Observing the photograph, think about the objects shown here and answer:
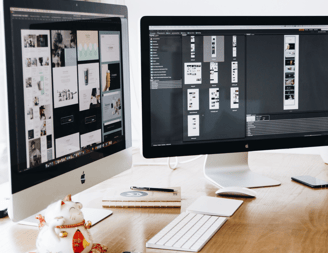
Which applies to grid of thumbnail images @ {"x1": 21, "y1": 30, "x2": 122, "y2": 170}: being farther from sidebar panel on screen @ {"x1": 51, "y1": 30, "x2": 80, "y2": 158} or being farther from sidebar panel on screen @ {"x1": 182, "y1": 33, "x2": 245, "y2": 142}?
sidebar panel on screen @ {"x1": 182, "y1": 33, "x2": 245, "y2": 142}

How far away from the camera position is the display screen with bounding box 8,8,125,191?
2.76ft

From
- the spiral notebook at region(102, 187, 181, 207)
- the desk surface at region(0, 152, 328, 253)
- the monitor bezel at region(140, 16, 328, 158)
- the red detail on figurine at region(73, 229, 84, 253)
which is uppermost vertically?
the monitor bezel at region(140, 16, 328, 158)

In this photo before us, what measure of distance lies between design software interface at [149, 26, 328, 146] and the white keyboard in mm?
291

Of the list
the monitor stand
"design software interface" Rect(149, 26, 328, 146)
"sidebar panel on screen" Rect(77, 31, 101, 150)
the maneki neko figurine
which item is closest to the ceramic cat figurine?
the maneki neko figurine

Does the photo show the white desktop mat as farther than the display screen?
Yes

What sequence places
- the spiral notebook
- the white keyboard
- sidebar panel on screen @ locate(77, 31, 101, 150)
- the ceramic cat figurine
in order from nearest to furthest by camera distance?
the ceramic cat figurine → the white keyboard → sidebar panel on screen @ locate(77, 31, 101, 150) → the spiral notebook

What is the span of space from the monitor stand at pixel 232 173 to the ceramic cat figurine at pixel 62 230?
0.60 meters

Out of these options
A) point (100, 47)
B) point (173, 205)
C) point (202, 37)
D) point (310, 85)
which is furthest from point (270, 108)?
point (100, 47)

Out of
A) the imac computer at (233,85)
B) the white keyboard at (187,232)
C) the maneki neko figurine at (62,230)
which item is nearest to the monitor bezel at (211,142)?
the imac computer at (233,85)

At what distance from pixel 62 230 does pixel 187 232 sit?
0.30 metres

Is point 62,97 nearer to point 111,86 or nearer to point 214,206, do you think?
point 111,86

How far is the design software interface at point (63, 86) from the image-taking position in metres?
0.84

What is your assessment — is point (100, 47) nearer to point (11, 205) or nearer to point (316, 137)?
point (11, 205)

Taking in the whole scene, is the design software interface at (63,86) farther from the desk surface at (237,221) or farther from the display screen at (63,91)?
the desk surface at (237,221)
